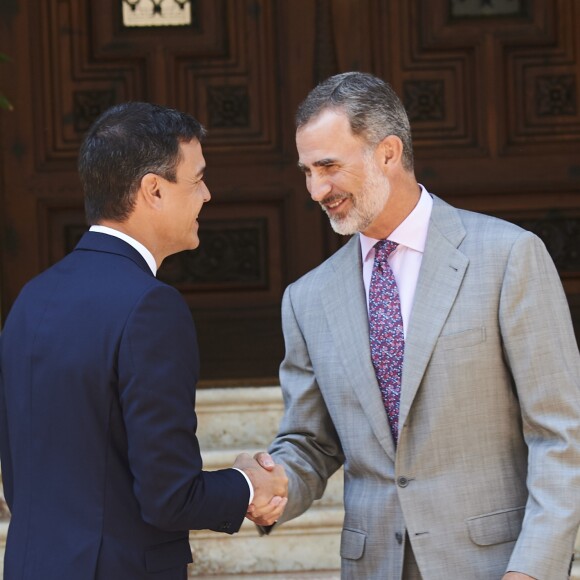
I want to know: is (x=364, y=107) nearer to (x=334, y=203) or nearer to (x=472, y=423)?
(x=334, y=203)

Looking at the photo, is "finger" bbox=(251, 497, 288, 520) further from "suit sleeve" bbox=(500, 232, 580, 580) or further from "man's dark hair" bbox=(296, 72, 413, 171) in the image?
"man's dark hair" bbox=(296, 72, 413, 171)

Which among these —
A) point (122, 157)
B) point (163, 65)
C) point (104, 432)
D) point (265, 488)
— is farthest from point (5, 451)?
point (163, 65)

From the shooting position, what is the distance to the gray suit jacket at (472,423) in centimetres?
274

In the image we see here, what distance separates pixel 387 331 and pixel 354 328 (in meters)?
0.08

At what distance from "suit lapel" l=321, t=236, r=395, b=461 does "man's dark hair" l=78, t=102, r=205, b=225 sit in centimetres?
57

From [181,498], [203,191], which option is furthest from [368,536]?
[203,191]

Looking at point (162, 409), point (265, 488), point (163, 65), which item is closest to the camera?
point (162, 409)

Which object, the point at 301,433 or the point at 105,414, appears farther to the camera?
the point at 301,433

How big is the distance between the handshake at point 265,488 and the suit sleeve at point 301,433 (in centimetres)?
7

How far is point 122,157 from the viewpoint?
2.69 metres

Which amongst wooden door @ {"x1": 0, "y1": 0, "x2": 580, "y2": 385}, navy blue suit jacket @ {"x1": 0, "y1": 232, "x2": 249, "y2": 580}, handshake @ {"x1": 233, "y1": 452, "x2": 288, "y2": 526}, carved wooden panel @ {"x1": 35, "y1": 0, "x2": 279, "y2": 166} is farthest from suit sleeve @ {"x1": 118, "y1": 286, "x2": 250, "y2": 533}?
carved wooden panel @ {"x1": 35, "y1": 0, "x2": 279, "y2": 166}

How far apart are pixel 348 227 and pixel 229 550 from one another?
1.88m

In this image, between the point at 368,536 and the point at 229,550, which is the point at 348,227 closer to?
the point at 368,536

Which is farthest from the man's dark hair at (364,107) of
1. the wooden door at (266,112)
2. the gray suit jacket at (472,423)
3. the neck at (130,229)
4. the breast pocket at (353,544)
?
the wooden door at (266,112)
